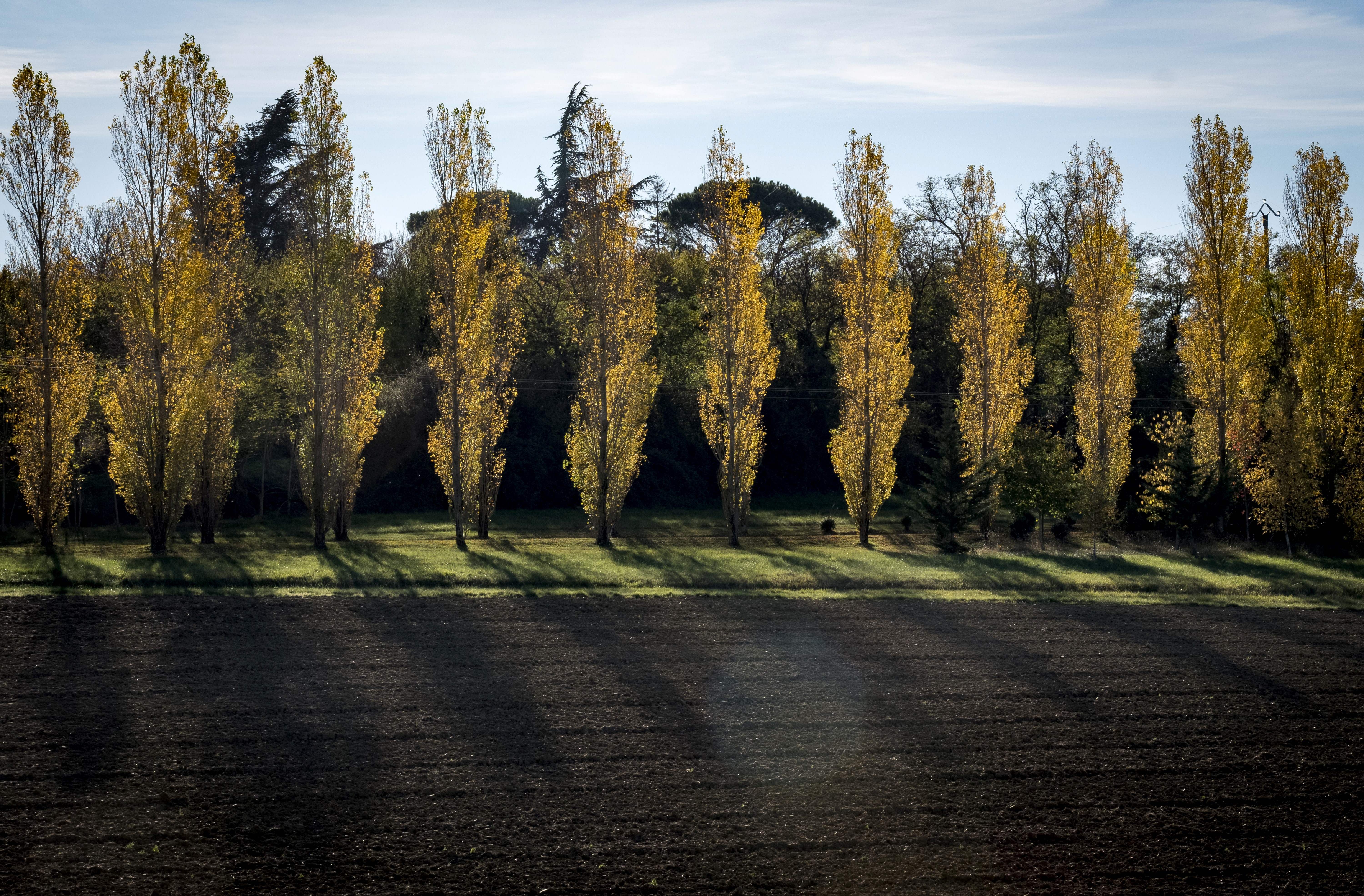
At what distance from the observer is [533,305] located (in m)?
47.2

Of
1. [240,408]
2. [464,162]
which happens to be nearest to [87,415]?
[240,408]

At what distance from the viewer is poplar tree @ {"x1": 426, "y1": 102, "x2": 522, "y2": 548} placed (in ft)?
95.5

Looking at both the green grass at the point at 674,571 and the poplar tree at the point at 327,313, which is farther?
the poplar tree at the point at 327,313

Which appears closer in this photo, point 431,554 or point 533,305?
point 431,554

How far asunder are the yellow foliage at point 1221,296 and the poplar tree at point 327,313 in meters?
27.5

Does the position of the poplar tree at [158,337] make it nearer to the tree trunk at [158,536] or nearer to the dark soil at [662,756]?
the tree trunk at [158,536]

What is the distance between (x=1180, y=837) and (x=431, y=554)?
803 inches

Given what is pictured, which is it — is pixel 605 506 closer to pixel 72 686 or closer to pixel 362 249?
pixel 362 249

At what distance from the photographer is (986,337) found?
120 ft

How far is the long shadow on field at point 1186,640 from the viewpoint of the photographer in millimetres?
14695

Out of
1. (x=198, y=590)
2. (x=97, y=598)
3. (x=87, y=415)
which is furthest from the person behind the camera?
(x=87, y=415)

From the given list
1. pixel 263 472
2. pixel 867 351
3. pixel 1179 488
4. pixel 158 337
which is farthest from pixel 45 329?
pixel 1179 488

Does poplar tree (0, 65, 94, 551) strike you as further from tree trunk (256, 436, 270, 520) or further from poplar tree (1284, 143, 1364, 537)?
poplar tree (1284, 143, 1364, 537)

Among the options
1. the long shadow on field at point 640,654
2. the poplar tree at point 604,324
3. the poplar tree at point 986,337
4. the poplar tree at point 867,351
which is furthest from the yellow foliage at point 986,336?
the long shadow on field at point 640,654
